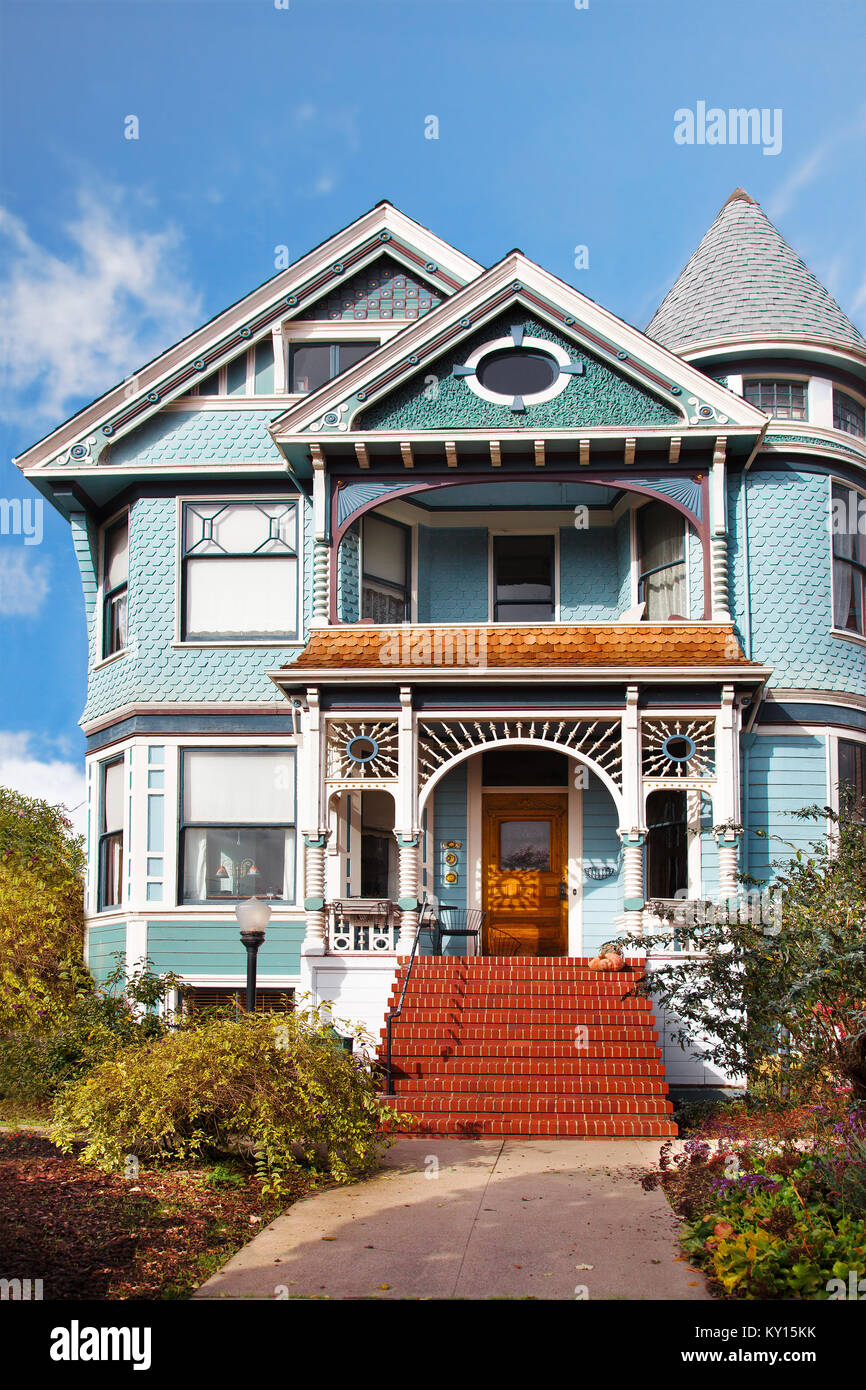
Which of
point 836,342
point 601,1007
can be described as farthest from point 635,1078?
point 836,342

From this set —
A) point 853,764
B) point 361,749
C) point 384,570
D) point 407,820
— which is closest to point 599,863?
point 407,820

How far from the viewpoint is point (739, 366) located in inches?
698

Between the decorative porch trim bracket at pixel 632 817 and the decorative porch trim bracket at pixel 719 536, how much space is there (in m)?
1.81

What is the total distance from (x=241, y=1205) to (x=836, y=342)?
1366 centimetres

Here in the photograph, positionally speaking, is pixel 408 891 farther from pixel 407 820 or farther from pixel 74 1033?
pixel 74 1033

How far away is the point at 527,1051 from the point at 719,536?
6.71m

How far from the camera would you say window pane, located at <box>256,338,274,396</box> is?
1839cm

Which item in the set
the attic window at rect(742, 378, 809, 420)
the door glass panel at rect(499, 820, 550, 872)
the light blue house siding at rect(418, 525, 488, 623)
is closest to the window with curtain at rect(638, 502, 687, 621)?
the attic window at rect(742, 378, 809, 420)

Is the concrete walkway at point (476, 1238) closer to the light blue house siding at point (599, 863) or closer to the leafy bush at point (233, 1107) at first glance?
the leafy bush at point (233, 1107)

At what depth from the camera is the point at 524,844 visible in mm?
17344

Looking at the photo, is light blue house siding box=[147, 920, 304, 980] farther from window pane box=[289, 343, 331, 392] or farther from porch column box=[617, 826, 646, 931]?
window pane box=[289, 343, 331, 392]

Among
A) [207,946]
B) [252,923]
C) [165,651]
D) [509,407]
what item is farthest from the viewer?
[165,651]

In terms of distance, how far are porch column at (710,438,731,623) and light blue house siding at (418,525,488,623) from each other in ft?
11.0

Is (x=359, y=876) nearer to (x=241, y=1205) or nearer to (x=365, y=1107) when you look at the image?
(x=365, y=1107)
